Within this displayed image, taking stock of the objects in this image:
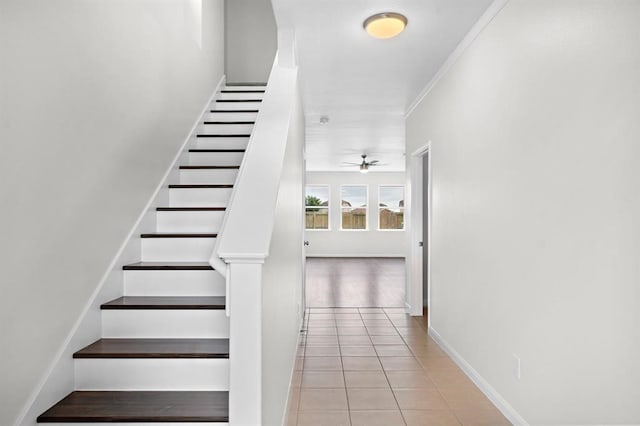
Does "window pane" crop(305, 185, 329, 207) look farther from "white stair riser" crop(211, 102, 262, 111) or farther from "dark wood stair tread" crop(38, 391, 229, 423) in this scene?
"dark wood stair tread" crop(38, 391, 229, 423)

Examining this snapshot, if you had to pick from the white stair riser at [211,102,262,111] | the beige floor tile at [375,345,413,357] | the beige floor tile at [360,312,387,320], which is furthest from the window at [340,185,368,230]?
the beige floor tile at [375,345,413,357]

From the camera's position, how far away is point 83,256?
6.37 feet

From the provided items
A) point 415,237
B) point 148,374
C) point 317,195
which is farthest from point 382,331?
point 317,195

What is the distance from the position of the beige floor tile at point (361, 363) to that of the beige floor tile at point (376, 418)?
27.2 inches

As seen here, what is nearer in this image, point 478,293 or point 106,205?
point 106,205

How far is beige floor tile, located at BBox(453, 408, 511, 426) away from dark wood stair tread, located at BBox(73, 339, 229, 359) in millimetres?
1543

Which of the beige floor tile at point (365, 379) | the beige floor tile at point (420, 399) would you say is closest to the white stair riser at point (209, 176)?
the beige floor tile at point (365, 379)

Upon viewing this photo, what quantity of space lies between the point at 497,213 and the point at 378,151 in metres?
5.66

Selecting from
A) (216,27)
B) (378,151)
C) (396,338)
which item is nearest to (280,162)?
(396,338)

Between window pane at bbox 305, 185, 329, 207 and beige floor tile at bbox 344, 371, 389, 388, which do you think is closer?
beige floor tile at bbox 344, 371, 389, 388

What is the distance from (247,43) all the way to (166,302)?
4348 mm

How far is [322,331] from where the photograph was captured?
13.9 ft

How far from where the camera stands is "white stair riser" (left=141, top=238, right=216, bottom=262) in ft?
8.16

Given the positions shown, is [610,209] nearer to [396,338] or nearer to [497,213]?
[497,213]
